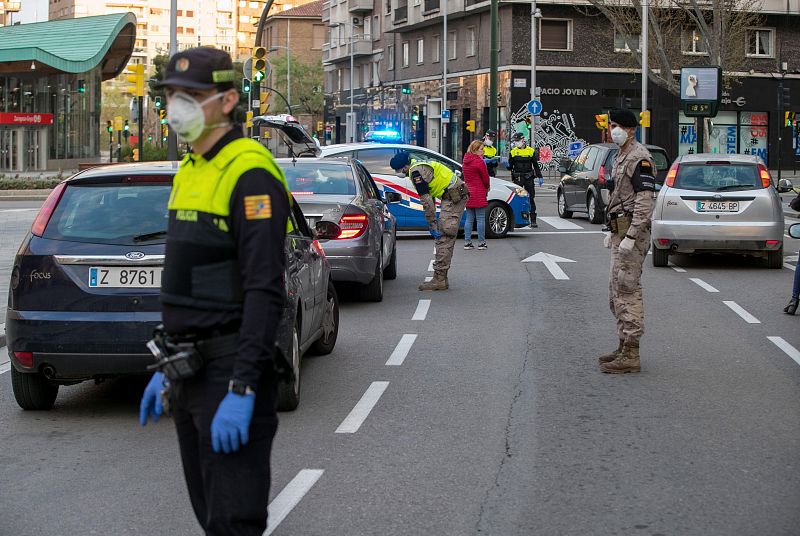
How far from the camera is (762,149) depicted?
59.5 meters

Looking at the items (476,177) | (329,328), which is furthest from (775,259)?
(329,328)

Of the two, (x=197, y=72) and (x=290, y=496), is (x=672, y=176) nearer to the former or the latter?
(x=290, y=496)

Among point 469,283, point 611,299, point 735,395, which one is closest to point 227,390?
point 735,395

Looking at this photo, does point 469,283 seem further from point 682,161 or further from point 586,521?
point 586,521

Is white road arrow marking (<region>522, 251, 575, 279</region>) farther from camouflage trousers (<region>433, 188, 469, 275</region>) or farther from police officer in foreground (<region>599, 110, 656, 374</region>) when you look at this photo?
police officer in foreground (<region>599, 110, 656, 374</region>)

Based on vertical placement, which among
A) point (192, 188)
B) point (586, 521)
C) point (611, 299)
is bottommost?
point (586, 521)

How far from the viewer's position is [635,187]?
30.9 ft

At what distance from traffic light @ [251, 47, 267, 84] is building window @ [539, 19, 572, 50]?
30.7 m

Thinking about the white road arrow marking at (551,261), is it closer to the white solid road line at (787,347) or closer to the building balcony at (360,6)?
the white solid road line at (787,347)

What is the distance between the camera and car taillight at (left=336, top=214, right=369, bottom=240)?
42.7ft

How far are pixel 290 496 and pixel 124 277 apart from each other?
217cm

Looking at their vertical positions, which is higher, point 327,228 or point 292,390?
point 327,228

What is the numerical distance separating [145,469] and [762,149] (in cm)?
5640

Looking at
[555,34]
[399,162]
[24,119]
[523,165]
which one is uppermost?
[555,34]
